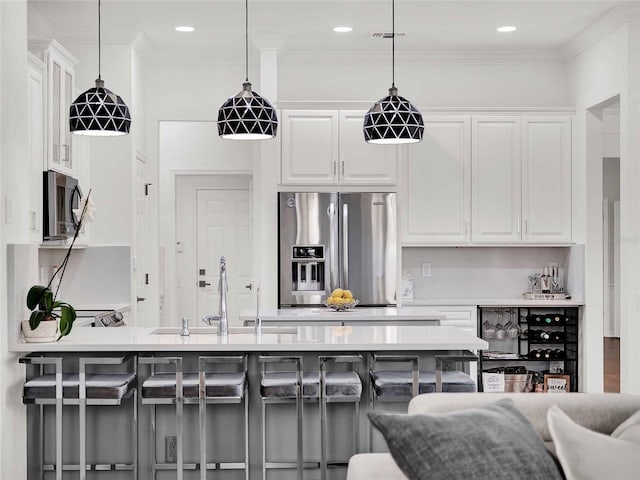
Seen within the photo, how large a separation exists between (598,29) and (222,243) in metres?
4.50

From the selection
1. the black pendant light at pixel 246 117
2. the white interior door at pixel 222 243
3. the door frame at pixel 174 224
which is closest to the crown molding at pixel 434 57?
the door frame at pixel 174 224

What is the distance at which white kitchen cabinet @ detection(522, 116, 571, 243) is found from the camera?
683 cm

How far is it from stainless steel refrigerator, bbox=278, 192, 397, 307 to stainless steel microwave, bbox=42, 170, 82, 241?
1.80 meters

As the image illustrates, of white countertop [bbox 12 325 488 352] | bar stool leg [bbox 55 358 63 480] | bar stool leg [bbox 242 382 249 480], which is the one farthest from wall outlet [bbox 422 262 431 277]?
bar stool leg [bbox 55 358 63 480]

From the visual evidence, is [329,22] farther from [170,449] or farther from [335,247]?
[170,449]

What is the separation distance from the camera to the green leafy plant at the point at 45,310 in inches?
158

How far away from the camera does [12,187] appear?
4.14 meters

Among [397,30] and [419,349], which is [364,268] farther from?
[419,349]

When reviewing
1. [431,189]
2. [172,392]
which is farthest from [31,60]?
Result: [431,189]

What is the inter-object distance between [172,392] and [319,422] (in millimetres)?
817

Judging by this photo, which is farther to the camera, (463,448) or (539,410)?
(539,410)

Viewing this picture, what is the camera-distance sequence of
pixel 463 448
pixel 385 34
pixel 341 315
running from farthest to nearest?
pixel 385 34 → pixel 341 315 → pixel 463 448

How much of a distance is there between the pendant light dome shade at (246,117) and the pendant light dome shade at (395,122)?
61 cm

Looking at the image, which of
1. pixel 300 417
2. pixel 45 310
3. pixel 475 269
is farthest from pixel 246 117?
pixel 475 269
